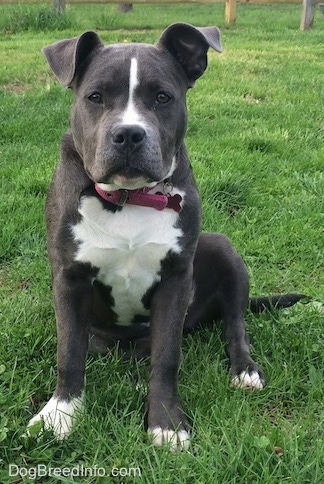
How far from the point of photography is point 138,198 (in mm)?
2527

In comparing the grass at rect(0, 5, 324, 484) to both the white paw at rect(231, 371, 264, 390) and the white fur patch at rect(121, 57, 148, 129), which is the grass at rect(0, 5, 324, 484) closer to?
the white paw at rect(231, 371, 264, 390)

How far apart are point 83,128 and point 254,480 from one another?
1.34m

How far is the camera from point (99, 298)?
2773 mm

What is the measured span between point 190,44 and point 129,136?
65 cm

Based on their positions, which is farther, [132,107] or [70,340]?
[70,340]

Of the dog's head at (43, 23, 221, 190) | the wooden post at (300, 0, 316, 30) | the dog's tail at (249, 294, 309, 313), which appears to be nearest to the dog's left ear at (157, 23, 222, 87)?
the dog's head at (43, 23, 221, 190)

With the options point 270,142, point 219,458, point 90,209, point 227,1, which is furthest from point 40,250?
point 227,1

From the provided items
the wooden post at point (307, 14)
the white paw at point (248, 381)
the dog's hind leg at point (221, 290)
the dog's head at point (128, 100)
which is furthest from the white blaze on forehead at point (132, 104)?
the wooden post at point (307, 14)

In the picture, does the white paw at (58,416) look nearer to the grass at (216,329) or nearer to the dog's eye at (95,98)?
the grass at (216,329)

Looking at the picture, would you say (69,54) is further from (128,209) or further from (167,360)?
(167,360)

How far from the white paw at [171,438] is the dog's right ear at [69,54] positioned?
1301 millimetres

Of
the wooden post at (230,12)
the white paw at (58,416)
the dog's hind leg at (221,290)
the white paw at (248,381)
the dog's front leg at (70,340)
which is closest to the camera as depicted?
the white paw at (58,416)

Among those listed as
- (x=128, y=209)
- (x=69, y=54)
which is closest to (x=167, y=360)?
(x=128, y=209)

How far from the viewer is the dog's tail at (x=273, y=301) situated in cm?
314
